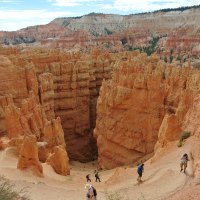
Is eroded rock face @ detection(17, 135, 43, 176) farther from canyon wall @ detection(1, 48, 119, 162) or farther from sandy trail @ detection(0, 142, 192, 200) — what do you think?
canyon wall @ detection(1, 48, 119, 162)

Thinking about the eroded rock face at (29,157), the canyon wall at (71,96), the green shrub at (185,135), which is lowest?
the canyon wall at (71,96)

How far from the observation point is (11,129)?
2706 centimetres

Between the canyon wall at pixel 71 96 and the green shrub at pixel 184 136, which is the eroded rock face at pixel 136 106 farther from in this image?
the green shrub at pixel 184 136

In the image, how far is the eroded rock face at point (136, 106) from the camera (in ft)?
93.7

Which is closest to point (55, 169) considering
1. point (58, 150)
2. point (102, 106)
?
point (58, 150)

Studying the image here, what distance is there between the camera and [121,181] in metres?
19.9

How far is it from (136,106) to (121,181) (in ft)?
35.8

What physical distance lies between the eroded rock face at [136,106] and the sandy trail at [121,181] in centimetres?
710

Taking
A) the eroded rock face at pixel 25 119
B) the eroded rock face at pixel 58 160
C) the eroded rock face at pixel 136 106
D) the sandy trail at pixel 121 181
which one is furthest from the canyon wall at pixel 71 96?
the sandy trail at pixel 121 181

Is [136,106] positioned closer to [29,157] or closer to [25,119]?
[25,119]

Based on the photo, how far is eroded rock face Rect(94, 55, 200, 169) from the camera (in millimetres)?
28562

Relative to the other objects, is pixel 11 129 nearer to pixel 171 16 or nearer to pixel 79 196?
pixel 79 196

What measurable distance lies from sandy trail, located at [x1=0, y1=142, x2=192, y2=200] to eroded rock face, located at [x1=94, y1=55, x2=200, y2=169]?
7.10 metres

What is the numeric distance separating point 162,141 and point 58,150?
19.2 feet
